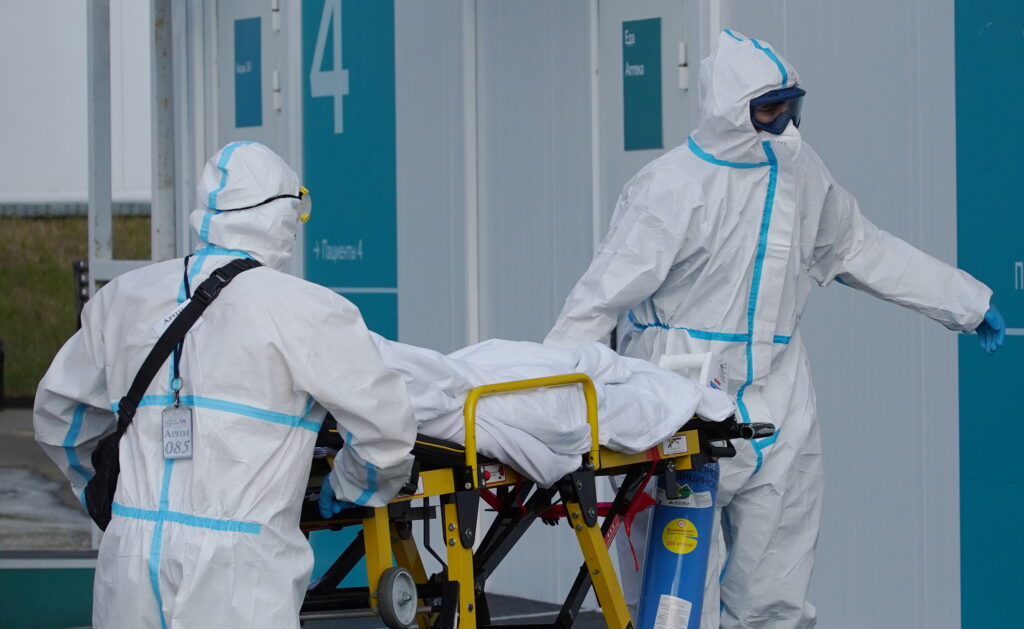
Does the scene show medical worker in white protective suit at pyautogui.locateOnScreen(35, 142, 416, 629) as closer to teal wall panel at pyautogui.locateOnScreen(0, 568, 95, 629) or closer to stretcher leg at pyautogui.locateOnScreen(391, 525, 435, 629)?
stretcher leg at pyautogui.locateOnScreen(391, 525, 435, 629)

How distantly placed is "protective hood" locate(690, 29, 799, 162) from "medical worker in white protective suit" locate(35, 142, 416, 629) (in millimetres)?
1426

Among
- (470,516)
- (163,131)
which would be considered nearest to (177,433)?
(470,516)

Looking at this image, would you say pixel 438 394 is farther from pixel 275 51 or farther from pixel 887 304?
pixel 275 51

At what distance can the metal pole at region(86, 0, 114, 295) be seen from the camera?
705 centimetres

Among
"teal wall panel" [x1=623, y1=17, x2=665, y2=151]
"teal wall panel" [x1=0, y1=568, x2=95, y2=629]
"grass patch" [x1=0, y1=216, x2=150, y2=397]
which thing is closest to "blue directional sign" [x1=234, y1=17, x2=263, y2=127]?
"teal wall panel" [x1=0, y1=568, x2=95, y2=629]

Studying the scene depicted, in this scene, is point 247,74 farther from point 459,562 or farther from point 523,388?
point 459,562

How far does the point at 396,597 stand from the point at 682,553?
997mm

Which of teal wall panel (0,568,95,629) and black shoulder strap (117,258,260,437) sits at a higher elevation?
black shoulder strap (117,258,260,437)

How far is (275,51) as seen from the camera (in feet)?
24.5

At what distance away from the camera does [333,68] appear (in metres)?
7.08

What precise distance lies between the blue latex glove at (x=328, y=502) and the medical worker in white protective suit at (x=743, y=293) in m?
1.00

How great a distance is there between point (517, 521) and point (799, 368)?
112 centimetres

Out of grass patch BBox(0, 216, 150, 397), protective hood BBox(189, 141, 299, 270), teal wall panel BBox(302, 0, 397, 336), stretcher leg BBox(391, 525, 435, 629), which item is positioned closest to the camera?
protective hood BBox(189, 141, 299, 270)

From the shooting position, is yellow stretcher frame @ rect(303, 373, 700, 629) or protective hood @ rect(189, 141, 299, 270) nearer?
protective hood @ rect(189, 141, 299, 270)
